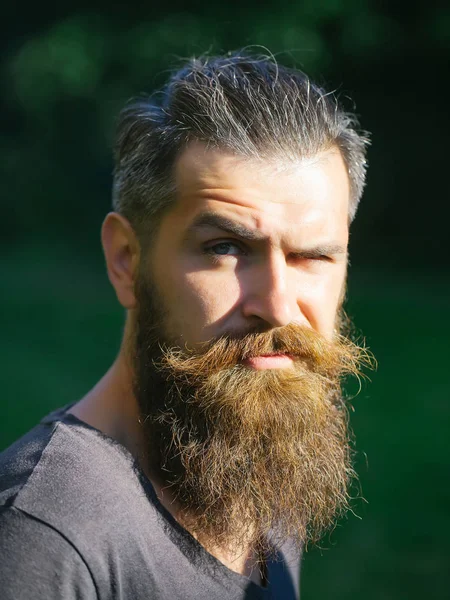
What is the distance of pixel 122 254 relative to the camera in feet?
7.34

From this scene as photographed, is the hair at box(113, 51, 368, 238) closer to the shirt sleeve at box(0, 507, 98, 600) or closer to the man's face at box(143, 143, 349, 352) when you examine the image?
the man's face at box(143, 143, 349, 352)

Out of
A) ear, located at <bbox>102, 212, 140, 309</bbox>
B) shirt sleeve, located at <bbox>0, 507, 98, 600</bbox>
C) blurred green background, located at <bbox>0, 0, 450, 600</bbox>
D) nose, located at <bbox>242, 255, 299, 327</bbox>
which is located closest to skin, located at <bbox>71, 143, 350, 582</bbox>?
nose, located at <bbox>242, 255, 299, 327</bbox>

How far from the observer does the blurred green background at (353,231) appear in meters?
6.11

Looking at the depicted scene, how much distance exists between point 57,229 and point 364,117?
516cm

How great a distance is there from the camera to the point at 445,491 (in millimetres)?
5938

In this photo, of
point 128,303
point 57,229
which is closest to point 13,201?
point 57,229

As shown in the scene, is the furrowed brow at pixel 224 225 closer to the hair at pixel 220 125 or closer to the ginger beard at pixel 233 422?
the hair at pixel 220 125

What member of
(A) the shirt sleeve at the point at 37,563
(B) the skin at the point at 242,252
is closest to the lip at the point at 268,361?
(B) the skin at the point at 242,252

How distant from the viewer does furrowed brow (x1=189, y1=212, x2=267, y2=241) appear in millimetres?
1940

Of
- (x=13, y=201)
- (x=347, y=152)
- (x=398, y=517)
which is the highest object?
(x=347, y=152)

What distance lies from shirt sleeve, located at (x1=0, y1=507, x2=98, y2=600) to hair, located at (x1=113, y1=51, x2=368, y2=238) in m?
0.82

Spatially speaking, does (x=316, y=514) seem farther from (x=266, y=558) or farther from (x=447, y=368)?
(x=447, y=368)

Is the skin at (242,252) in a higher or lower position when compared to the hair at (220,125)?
lower

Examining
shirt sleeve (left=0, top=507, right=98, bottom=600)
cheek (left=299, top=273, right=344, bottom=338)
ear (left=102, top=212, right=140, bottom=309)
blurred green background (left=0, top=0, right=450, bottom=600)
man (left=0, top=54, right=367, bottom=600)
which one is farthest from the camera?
blurred green background (left=0, top=0, right=450, bottom=600)
